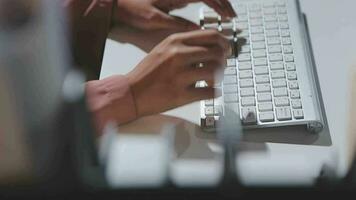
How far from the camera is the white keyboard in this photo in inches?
27.4

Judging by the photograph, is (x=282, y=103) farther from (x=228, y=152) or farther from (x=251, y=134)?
(x=228, y=152)

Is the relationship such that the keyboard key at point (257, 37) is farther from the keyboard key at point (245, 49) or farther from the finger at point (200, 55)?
the finger at point (200, 55)

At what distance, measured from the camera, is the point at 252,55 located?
2.63 ft

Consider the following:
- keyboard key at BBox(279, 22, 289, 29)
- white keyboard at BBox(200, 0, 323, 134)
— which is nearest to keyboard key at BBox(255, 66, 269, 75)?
white keyboard at BBox(200, 0, 323, 134)

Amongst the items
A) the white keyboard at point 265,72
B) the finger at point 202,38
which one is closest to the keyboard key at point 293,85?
the white keyboard at point 265,72

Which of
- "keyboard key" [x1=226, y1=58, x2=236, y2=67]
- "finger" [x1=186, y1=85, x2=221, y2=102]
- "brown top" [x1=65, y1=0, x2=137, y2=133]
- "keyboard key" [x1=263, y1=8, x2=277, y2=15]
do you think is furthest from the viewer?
"keyboard key" [x1=263, y1=8, x2=277, y2=15]

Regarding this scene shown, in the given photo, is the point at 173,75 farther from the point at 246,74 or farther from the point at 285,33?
the point at 285,33

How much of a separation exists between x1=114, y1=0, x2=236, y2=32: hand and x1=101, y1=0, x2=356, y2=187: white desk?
0.03 metres

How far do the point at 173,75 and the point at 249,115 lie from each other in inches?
4.2

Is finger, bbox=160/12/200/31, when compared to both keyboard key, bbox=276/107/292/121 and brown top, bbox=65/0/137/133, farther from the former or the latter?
keyboard key, bbox=276/107/292/121

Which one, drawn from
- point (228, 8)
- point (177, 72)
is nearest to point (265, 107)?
point (177, 72)

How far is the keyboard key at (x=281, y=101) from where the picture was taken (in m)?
0.71

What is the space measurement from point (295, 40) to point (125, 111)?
10.9 inches

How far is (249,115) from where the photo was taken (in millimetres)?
695
